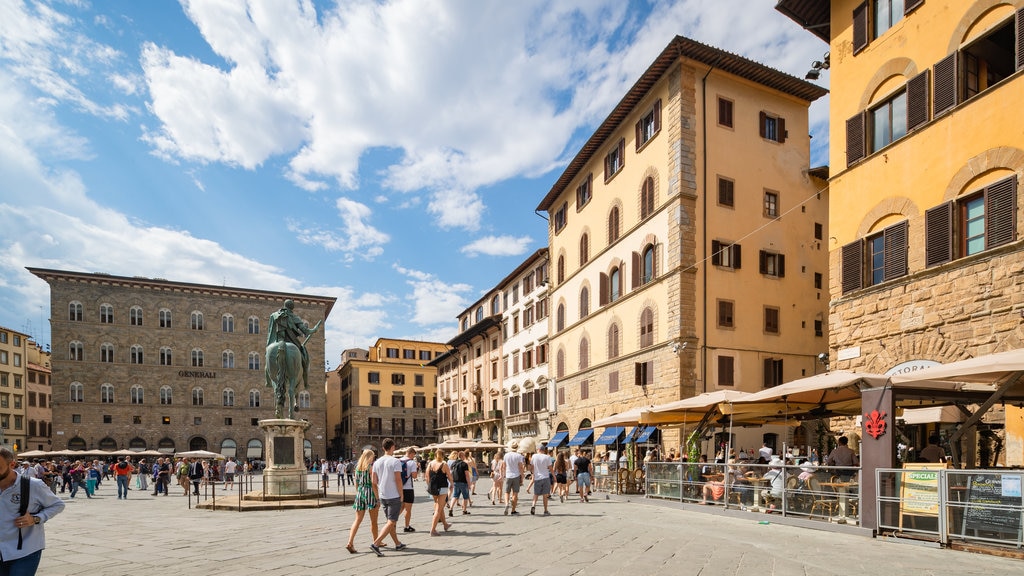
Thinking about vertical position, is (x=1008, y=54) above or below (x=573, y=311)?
above

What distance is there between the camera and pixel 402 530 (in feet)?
42.0

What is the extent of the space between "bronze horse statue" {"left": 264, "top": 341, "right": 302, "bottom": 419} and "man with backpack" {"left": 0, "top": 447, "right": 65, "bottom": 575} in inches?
577

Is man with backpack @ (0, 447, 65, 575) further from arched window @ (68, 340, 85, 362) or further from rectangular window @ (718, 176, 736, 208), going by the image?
arched window @ (68, 340, 85, 362)

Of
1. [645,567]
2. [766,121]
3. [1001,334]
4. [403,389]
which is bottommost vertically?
[403,389]

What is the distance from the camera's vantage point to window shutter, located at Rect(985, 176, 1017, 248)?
1341 cm

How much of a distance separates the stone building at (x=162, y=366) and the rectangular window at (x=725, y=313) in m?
49.7

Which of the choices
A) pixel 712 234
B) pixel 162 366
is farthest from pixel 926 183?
pixel 162 366

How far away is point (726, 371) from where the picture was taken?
26.2 meters

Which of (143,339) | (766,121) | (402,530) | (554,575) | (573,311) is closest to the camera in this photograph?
(554,575)

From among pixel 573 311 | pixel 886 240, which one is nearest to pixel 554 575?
pixel 886 240

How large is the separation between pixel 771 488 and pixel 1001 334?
18.0ft

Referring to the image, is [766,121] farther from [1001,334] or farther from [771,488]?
[771,488]

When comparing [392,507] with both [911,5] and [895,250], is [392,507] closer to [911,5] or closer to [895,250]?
[895,250]

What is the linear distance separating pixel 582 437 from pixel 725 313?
438 inches
